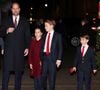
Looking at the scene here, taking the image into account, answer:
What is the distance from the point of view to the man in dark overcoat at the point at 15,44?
11516mm

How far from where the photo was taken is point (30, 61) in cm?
1188

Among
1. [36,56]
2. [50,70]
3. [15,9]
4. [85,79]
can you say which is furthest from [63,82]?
[15,9]

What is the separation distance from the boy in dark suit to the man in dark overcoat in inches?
16.9

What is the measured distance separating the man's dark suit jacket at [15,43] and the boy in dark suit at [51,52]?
44cm

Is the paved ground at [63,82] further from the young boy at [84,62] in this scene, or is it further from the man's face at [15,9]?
the man's face at [15,9]

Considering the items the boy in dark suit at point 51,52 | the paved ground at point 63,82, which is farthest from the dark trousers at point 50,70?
the paved ground at point 63,82

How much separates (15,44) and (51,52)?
2.62 ft

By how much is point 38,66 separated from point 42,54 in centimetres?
34

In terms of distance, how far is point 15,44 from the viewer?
11531mm

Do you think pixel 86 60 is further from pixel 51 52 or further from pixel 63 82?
pixel 63 82

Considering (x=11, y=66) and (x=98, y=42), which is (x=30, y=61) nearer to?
(x=11, y=66)

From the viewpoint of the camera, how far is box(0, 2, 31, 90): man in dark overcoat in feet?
37.8

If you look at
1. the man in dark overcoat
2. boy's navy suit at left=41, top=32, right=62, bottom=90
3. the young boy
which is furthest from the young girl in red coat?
the young boy

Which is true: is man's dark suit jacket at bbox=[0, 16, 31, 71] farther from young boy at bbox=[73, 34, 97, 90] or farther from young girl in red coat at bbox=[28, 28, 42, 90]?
young boy at bbox=[73, 34, 97, 90]
